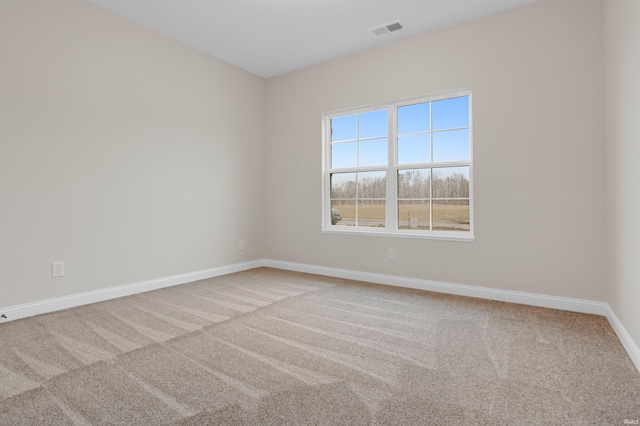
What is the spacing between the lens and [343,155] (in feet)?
14.3

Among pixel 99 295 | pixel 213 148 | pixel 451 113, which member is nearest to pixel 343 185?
pixel 451 113

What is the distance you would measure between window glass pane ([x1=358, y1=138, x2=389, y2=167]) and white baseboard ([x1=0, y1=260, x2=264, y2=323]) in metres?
2.26

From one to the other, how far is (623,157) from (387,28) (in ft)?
7.93

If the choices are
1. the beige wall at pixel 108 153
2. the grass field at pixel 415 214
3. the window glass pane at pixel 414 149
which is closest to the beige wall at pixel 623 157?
the grass field at pixel 415 214

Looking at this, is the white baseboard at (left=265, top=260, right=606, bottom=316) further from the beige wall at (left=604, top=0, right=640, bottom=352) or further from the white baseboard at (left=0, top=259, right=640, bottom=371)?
the beige wall at (left=604, top=0, right=640, bottom=352)

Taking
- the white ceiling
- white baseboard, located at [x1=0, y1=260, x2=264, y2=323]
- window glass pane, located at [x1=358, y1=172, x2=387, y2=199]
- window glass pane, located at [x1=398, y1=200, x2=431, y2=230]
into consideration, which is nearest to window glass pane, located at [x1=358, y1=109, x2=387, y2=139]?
window glass pane, located at [x1=358, y1=172, x2=387, y2=199]

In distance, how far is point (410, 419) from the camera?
1.42 metres

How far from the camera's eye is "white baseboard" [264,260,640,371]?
224cm

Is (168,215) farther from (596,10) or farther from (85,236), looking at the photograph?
(596,10)

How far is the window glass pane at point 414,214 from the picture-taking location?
12.2 feet

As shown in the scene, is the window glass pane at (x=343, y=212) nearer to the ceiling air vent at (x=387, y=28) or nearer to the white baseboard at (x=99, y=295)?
the white baseboard at (x=99, y=295)

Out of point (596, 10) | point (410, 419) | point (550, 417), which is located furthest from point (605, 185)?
point (410, 419)

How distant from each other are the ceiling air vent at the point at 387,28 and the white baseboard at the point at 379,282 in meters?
2.71

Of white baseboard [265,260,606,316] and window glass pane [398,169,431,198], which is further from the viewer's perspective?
window glass pane [398,169,431,198]
